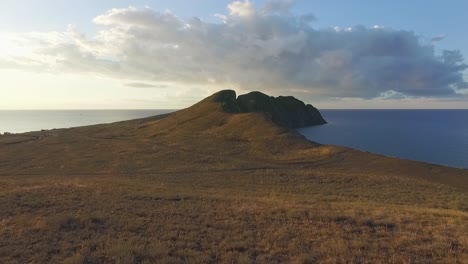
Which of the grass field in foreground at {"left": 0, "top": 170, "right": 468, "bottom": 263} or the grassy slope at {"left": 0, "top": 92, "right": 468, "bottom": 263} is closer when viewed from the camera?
the grass field in foreground at {"left": 0, "top": 170, "right": 468, "bottom": 263}

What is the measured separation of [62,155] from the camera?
6912cm

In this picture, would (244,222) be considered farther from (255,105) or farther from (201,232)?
(255,105)

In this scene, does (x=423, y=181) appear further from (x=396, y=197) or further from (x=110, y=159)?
(x=110, y=159)

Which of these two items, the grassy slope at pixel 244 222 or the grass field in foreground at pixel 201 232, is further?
the grassy slope at pixel 244 222

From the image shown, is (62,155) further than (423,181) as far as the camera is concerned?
Yes

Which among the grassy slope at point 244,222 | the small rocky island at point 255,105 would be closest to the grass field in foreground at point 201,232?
the grassy slope at point 244,222

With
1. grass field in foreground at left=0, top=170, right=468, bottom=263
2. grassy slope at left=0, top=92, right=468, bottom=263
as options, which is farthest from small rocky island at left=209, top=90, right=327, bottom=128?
grass field in foreground at left=0, top=170, right=468, bottom=263

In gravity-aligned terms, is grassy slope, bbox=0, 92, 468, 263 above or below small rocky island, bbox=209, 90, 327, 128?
below

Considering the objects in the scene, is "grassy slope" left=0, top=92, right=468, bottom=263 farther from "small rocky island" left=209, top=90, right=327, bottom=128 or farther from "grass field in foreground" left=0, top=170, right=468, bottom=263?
"small rocky island" left=209, top=90, right=327, bottom=128

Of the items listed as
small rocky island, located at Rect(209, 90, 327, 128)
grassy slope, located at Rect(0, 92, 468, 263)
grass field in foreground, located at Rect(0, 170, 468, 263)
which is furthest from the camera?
small rocky island, located at Rect(209, 90, 327, 128)

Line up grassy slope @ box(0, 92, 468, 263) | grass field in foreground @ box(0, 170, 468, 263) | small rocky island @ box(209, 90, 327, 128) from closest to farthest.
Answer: grass field in foreground @ box(0, 170, 468, 263), grassy slope @ box(0, 92, 468, 263), small rocky island @ box(209, 90, 327, 128)

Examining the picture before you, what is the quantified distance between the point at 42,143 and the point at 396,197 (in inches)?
2997

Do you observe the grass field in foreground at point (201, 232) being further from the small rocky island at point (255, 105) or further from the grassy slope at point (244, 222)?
the small rocky island at point (255, 105)

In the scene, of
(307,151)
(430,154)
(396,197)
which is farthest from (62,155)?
(430,154)
